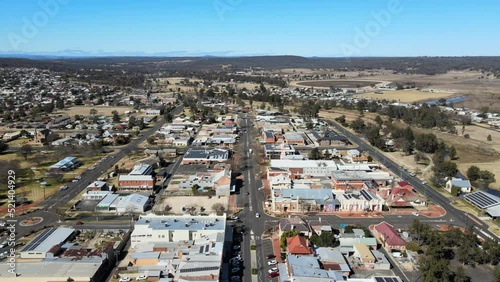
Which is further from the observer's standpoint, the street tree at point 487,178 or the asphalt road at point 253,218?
the street tree at point 487,178

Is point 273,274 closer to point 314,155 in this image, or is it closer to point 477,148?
point 314,155

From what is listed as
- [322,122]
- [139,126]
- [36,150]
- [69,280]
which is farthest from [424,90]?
[69,280]

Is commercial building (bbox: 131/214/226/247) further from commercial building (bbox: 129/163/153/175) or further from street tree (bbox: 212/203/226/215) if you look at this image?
commercial building (bbox: 129/163/153/175)

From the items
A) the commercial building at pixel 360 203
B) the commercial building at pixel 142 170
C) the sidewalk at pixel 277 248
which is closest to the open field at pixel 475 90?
the commercial building at pixel 360 203

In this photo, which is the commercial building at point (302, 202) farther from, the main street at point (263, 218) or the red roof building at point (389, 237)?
the red roof building at point (389, 237)

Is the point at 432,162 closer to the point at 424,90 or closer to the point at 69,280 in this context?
the point at 69,280

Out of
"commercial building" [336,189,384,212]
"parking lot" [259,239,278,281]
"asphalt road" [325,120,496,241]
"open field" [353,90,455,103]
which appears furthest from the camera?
"open field" [353,90,455,103]

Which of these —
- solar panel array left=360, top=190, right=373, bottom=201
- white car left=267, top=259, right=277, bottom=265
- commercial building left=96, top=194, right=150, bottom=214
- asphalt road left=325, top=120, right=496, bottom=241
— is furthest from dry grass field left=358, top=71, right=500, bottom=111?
commercial building left=96, top=194, right=150, bottom=214
